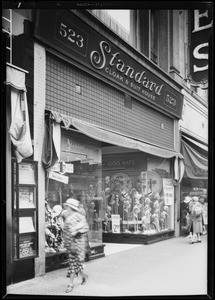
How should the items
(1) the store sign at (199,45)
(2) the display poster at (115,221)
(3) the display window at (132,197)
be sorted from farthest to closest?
(2) the display poster at (115,221), (3) the display window at (132,197), (1) the store sign at (199,45)

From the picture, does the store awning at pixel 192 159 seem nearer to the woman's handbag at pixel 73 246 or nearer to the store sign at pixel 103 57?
the store sign at pixel 103 57

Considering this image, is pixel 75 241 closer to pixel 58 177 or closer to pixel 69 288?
pixel 69 288

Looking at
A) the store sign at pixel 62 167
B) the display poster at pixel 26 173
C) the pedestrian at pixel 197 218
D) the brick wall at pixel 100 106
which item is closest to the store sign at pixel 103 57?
the brick wall at pixel 100 106

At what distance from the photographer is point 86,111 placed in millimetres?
7246

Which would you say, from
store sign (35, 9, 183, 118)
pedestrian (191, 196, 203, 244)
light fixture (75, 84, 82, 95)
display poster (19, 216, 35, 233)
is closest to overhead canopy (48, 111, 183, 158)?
light fixture (75, 84, 82, 95)

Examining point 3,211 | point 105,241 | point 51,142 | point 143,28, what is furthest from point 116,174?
point 3,211

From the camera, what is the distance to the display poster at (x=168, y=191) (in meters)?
7.69

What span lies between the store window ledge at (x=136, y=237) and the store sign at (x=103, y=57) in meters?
3.16

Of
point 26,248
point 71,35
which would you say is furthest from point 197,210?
point 71,35

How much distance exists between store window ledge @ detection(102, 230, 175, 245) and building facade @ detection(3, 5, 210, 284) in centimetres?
11

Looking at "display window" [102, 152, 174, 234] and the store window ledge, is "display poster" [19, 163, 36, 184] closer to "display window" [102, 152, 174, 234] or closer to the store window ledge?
"display window" [102, 152, 174, 234]

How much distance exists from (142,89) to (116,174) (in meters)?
2.71

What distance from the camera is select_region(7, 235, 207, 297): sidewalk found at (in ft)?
16.2

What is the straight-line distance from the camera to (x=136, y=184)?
9.57 metres
